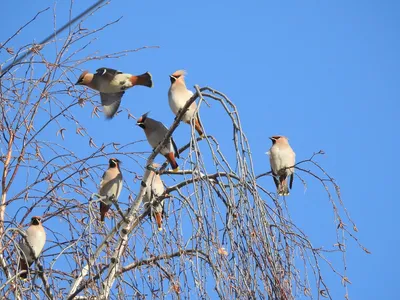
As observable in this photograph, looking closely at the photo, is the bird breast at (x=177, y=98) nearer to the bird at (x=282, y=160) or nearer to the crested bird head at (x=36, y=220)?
the crested bird head at (x=36, y=220)

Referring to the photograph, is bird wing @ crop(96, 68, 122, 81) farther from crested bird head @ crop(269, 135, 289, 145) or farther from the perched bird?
crested bird head @ crop(269, 135, 289, 145)

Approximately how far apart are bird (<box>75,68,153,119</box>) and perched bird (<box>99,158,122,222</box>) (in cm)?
47

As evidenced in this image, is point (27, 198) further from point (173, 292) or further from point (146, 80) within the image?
point (146, 80)

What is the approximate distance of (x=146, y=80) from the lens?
18.5ft

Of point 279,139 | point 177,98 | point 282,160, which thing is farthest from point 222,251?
point 279,139

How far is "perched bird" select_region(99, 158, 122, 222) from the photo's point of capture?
4.48m

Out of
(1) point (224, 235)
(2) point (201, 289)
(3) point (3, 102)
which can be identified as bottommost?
(2) point (201, 289)

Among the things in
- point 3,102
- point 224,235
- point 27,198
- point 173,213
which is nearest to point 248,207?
point 224,235

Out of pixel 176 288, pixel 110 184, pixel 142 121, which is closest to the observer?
pixel 176 288

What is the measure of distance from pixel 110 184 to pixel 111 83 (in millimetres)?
1087

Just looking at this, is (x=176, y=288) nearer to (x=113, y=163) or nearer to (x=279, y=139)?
(x=113, y=163)

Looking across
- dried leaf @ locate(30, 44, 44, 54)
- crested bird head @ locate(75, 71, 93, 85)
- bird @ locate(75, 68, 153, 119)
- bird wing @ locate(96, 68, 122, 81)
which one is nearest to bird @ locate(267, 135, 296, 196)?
bird @ locate(75, 68, 153, 119)

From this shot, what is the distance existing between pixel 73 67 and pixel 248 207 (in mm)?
1702

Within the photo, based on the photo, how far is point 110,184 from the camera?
182 inches
